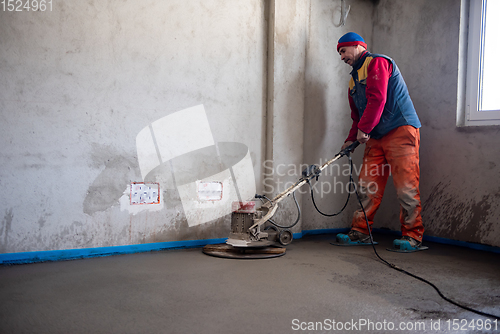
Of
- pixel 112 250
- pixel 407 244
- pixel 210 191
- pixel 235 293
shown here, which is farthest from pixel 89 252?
pixel 407 244

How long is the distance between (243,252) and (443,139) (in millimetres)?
2027

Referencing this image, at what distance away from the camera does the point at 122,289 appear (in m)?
1.84

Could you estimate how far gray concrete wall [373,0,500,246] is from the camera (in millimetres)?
2910

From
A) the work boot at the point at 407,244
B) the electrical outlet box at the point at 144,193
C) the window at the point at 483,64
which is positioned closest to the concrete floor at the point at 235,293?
the work boot at the point at 407,244

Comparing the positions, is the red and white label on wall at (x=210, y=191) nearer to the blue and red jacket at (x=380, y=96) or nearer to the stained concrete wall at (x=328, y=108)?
the stained concrete wall at (x=328, y=108)

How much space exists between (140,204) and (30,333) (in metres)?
1.45

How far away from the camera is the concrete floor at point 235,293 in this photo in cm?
145

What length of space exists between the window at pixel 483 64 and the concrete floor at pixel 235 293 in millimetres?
1172

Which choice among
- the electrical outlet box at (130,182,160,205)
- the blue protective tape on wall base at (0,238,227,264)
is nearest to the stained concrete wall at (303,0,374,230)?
the blue protective tape on wall base at (0,238,227,264)

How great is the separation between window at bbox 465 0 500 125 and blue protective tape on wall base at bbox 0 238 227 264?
2.44m

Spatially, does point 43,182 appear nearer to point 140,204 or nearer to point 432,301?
point 140,204

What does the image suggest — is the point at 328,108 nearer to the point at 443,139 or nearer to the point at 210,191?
the point at 443,139

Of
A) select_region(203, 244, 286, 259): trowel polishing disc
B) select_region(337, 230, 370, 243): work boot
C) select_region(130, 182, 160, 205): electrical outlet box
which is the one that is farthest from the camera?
select_region(337, 230, 370, 243): work boot

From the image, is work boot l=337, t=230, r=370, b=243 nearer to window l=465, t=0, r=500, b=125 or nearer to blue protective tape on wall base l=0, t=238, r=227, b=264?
blue protective tape on wall base l=0, t=238, r=227, b=264
